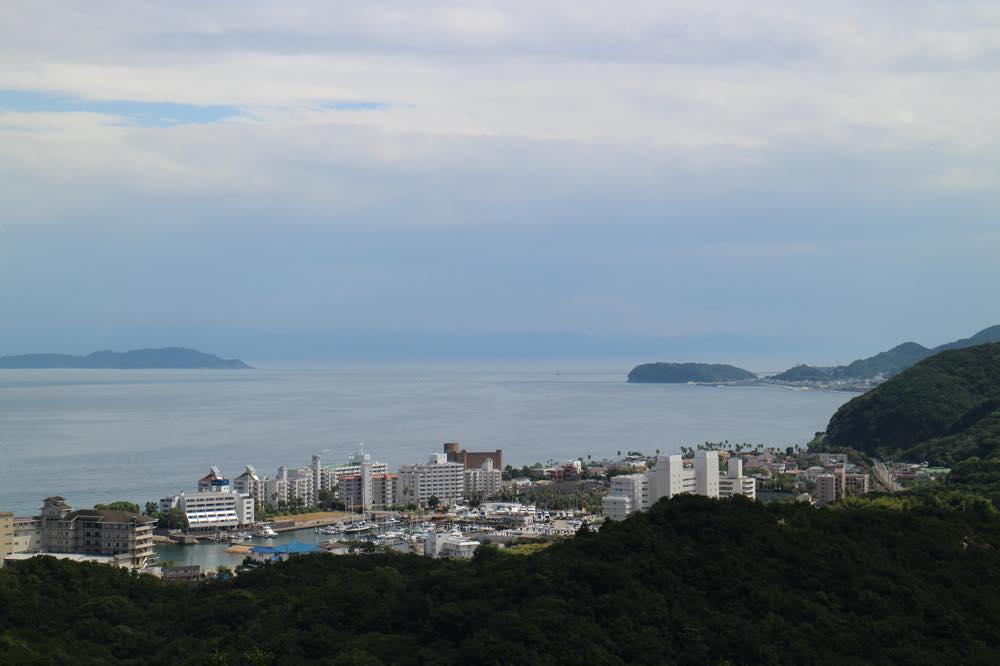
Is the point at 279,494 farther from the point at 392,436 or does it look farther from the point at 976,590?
the point at 976,590

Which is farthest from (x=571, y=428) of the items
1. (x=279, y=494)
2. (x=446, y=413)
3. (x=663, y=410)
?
(x=279, y=494)

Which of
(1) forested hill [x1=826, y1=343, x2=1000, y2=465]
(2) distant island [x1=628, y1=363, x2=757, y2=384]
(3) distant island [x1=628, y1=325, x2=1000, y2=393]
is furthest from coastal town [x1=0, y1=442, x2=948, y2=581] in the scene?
(2) distant island [x1=628, y1=363, x2=757, y2=384]

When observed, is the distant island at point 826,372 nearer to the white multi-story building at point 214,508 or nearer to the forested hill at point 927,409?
the forested hill at point 927,409

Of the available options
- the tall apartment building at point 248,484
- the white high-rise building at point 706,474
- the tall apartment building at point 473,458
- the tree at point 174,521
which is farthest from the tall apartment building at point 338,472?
the white high-rise building at point 706,474

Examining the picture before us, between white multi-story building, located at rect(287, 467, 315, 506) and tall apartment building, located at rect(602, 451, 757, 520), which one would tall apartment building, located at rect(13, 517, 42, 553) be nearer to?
white multi-story building, located at rect(287, 467, 315, 506)

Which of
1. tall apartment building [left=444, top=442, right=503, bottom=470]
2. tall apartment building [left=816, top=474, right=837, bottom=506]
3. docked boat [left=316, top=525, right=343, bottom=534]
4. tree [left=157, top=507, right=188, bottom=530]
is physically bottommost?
docked boat [left=316, top=525, right=343, bottom=534]

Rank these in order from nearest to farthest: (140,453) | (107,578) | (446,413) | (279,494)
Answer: (107,578) → (279,494) → (140,453) → (446,413)

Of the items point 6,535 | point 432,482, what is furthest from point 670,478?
point 6,535

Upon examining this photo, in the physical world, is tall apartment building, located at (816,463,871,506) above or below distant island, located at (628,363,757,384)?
below
